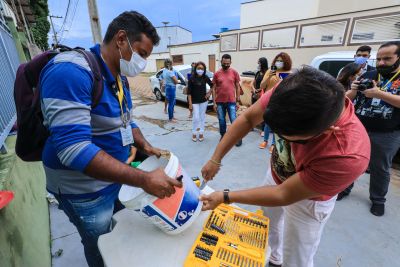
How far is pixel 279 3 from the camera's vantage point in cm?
1705

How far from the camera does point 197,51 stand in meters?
20.0

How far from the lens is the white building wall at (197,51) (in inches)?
730

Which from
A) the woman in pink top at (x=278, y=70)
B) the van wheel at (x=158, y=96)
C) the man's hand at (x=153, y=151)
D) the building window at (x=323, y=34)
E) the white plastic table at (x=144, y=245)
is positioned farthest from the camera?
the building window at (x=323, y=34)

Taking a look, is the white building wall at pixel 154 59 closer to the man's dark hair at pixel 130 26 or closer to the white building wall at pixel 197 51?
the white building wall at pixel 197 51

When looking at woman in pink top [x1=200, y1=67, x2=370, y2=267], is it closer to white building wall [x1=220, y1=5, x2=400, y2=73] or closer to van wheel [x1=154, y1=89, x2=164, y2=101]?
van wheel [x1=154, y1=89, x2=164, y2=101]

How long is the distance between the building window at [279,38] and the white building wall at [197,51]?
4747mm

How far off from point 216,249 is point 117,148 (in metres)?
0.75

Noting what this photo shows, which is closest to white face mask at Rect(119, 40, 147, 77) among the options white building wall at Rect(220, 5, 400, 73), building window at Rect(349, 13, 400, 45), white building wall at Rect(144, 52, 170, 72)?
building window at Rect(349, 13, 400, 45)

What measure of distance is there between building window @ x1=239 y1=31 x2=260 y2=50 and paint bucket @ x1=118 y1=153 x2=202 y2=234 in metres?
15.1

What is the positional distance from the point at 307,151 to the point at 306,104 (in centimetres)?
33

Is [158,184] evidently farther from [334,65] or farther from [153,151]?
[334,65]

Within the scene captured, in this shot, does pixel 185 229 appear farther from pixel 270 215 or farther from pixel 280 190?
pixel 270 215

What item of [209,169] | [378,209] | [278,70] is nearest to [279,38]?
[278,70]

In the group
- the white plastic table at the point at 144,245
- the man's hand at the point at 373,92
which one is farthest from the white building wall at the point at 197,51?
the white plastic table at the point at 144,245
